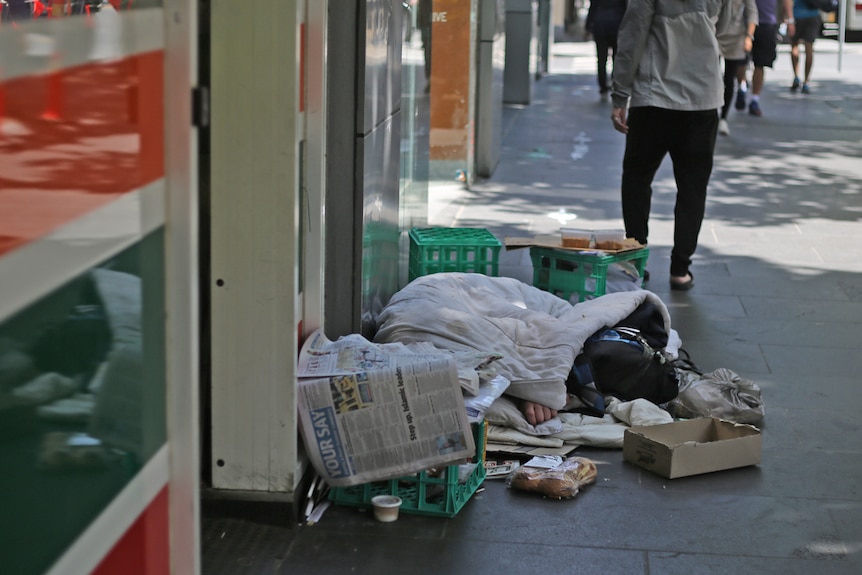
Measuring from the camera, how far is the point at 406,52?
6.55 metres

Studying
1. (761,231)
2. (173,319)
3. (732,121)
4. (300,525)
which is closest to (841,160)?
(732,121)

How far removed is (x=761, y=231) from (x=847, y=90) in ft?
33.5

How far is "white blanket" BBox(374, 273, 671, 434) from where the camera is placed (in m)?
4.53

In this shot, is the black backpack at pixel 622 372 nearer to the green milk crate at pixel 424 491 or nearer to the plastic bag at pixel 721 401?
the plastic bag at pixel 721 401

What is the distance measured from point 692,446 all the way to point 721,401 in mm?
628

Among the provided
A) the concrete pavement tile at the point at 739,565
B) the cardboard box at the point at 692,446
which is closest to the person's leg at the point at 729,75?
the cardboard box at the point at 692,446

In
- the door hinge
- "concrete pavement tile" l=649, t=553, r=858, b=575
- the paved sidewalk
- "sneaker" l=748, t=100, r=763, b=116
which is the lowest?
"concrete pavement tile" l=649, t=553, r=858, b=575

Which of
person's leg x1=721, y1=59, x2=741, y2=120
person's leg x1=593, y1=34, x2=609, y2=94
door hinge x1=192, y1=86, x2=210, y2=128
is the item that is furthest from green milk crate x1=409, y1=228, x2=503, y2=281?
person's leg x1=593, y1=34, x2=609, y2=94

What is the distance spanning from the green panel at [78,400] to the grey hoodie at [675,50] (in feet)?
15.3

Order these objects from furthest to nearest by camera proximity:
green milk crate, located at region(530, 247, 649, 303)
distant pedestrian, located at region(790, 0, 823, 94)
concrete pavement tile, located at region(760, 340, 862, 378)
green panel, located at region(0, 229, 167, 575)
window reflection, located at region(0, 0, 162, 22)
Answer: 1. distant pedestrian, located at region(790, 0, 823, 94)
2. green milk crate, located at region(530, 247, 649, 303)
3. concrete pavement tile, located at region(760, 340, 862, 378)
4. window reflection, located at region(0, 0, 162, 22)
5. green panel, located at region(0, 229, 167, 575)

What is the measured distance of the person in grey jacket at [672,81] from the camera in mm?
6281

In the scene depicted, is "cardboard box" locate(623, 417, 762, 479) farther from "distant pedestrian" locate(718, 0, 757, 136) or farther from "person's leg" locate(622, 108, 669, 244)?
"distant pedestrian" locate(718, 0, 757, 136)

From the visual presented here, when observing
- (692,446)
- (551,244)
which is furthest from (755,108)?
(692,446)

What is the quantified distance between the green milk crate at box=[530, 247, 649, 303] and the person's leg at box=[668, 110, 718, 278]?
2.06 ft
